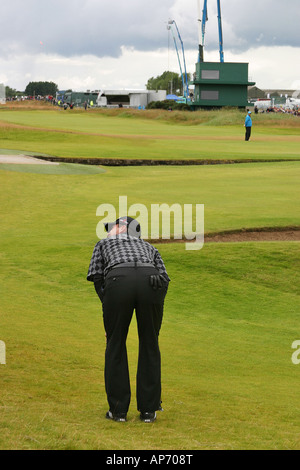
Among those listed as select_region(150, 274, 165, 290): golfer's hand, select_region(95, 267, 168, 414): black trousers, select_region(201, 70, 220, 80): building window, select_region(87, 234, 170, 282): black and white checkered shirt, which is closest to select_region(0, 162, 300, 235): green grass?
select_region(87, 234, 170, 282): black and white checkered shirt

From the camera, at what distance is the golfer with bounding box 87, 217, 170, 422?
791 cm

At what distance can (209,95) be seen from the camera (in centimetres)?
11238

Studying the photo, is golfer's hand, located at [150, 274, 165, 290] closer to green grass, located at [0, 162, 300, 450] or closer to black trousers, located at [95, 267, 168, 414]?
black trousers, located at [95, 267, 168, 414]

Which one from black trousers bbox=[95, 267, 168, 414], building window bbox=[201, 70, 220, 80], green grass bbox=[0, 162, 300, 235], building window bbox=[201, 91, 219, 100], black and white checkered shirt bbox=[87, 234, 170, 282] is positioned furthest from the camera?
building window bbox=[201, 91, 219, 100]

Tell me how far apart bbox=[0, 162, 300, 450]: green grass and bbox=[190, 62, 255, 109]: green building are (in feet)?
278

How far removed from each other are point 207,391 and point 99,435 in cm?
299

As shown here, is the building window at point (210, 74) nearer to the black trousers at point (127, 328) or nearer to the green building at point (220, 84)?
the green building at point (220, 84)

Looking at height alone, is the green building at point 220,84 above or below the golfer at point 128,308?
above

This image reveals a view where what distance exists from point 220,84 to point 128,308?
350ft

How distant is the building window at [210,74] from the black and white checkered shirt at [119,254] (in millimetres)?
105191

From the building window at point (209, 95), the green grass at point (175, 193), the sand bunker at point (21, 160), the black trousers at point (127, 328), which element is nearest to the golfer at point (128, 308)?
the black trousers at point (127, 328)

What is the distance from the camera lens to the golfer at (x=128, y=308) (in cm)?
791

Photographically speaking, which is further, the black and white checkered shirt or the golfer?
the black and white checkered shirt

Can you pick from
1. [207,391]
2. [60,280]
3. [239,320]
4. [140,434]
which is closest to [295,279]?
[239,320]
